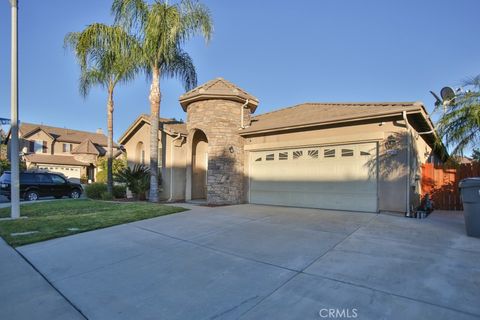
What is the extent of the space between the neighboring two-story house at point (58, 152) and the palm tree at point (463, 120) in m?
35.9

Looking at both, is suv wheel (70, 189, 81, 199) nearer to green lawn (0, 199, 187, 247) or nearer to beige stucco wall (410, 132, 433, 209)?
green lawn (0, 199, 187, 247)

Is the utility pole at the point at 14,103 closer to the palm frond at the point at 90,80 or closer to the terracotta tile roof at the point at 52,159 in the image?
the palm frond at the point at 90,80

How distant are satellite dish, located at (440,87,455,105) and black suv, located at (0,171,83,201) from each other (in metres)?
20.7

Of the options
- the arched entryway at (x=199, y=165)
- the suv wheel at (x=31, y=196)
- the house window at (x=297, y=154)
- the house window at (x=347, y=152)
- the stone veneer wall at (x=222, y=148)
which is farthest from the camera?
the suv wheel at (x=31, y=196)

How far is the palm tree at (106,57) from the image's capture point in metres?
12.8

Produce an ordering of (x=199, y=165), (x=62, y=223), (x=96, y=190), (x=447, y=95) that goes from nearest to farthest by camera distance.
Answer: (x=62, y=223) < (x=447, y=95) < (x=199, y=165) < (x=96, y=190)

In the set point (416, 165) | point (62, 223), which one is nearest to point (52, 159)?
point (62, 223)

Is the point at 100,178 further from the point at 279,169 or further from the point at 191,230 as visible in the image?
the point at 191,230

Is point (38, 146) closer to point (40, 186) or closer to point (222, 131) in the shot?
point (40, 186)

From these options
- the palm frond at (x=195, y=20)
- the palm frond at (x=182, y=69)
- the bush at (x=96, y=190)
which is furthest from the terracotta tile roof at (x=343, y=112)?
the bush at (x=96, y=190)

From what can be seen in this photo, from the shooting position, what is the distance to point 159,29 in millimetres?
11688

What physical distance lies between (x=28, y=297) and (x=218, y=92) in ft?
32.2

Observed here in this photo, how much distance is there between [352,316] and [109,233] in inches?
237

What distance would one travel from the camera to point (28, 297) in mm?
3658
